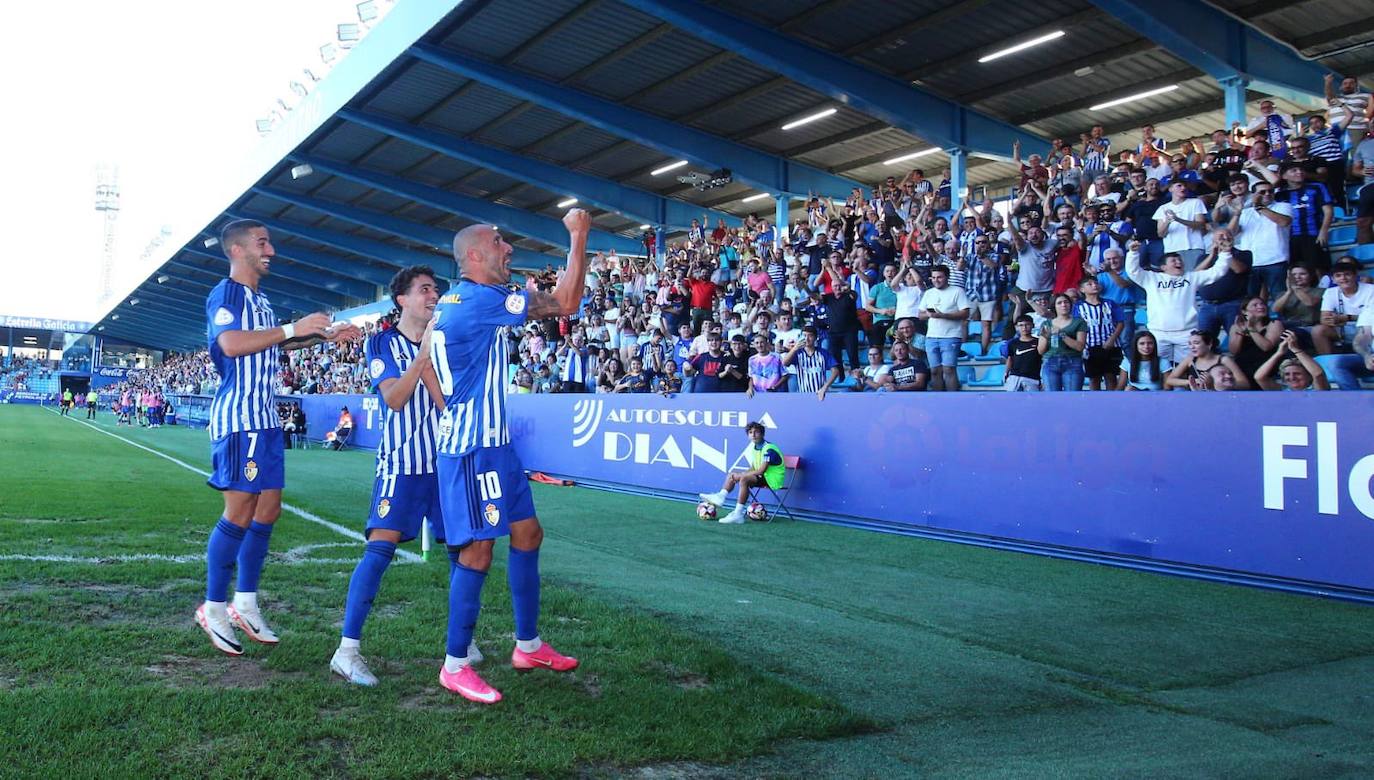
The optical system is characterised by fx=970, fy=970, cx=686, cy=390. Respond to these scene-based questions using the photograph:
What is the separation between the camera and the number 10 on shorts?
4.16m

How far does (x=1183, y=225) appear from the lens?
1055cm

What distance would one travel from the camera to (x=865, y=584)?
7496mm

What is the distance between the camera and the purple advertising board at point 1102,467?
24.1ft

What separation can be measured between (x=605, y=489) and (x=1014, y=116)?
1154 centimetres

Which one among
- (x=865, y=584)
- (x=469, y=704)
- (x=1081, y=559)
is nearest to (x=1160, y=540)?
(x=1081, y=559)

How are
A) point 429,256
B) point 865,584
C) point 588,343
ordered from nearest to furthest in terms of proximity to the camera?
point 865,584, point 588,343, point 429,256

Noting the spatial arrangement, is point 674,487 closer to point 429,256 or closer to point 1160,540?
point 1160,540

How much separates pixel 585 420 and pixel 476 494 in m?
12.7

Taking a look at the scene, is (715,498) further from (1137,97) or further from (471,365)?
(1137,97)

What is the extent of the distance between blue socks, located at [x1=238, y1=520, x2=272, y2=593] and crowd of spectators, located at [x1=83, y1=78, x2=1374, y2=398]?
2.37 m

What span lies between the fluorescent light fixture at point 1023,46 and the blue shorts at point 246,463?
15.0 metres

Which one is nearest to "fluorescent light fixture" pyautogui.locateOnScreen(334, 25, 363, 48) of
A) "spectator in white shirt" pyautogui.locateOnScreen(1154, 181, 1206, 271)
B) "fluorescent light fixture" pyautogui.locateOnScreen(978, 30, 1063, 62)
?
"fluorescent light fixture" pyautogui.locateOnScreen(978, 30, 1063, 62)

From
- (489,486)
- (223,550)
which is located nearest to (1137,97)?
(489,486)

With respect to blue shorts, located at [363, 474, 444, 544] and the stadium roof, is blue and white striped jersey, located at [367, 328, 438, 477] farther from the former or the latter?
the stadium roof
